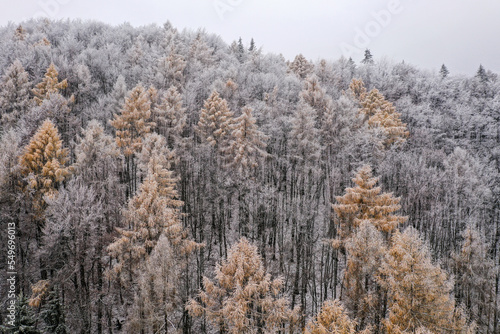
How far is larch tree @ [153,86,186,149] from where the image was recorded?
108 feet

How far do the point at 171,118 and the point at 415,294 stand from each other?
27.2 meters

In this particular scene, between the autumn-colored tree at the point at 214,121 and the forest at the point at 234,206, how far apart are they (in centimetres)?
19

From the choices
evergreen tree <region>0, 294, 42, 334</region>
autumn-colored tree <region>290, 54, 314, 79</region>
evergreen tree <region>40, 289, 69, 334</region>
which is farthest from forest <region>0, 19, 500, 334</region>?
autumn-colored tree <region>290, 54, 314, 79</region>

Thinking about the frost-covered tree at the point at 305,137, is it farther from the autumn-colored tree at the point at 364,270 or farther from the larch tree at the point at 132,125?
the larch tree at the point at 132,125

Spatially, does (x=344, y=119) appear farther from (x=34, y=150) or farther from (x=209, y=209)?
(x=34, y=150)

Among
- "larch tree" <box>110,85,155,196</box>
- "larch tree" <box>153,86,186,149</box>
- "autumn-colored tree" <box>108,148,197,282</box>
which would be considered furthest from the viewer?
"larch tree" <box>153,86,186,149</box>

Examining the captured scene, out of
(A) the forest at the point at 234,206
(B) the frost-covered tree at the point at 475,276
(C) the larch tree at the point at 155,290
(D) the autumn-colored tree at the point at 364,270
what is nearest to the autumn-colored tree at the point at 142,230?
(A) the forest at the point at 234,206

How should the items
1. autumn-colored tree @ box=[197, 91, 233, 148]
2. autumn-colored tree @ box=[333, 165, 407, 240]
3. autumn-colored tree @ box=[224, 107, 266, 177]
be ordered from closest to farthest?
autumn-colored tree @ box=[333, 165, 407, 240]
autumn-colored tree @ box=[224, 107, 266, 177]
autumn-colored tree @ box=[197, 91, 233, 148]

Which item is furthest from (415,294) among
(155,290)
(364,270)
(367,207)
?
(155,290)

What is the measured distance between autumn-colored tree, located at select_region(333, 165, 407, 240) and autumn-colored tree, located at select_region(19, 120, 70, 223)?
71.9ft

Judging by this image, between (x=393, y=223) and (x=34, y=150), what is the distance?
2806 cm

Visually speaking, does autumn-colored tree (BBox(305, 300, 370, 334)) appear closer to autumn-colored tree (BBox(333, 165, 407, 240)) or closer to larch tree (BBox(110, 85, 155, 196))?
autumn-colored tree (BBox(333, 165, 407, 240))

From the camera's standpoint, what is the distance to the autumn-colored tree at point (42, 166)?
2264 centimetres

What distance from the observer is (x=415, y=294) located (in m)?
16.0
